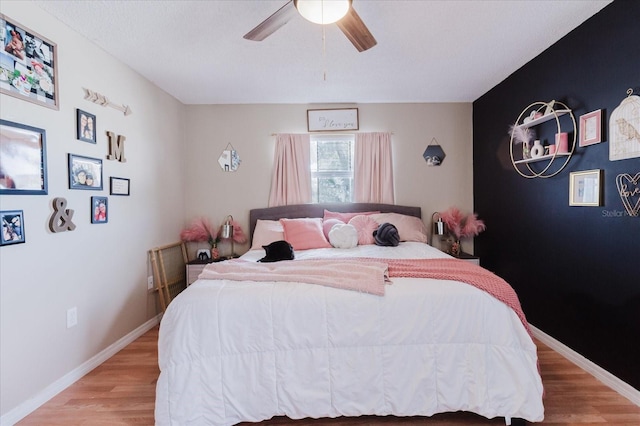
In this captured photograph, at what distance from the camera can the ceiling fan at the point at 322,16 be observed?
154 centimetres

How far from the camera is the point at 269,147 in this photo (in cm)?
367

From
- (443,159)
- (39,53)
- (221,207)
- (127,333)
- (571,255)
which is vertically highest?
(39,53)

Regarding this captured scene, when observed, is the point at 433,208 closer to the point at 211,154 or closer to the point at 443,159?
the point at 443,159

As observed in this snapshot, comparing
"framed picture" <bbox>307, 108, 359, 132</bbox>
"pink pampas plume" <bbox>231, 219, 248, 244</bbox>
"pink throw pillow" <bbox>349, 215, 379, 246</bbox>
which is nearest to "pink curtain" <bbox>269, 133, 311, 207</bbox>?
"framed picture" <bbox>307, 108, 359, 132</bbox>

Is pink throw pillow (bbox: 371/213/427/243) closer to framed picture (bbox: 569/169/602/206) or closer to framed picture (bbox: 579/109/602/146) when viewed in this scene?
framed picture (bbox: 569/169/602/206)

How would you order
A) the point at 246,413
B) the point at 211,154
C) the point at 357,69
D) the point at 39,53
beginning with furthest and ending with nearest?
the point at 211,154 < the point at 357,69 < the point at 39,53 < the point at 246,413

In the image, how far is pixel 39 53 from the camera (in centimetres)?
183

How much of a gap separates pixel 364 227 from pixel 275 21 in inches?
81.3

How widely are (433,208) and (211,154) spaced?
286cm

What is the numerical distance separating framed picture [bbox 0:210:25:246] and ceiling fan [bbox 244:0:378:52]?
1690mm

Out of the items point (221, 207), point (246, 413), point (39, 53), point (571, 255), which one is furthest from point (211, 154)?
point (571, 255)

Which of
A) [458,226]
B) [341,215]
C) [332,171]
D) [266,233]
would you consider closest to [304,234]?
[266,233]

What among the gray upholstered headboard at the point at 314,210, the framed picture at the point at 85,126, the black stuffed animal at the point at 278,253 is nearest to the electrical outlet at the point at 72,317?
the framed picture at the point at 85,126

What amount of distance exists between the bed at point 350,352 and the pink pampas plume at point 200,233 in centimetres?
200
